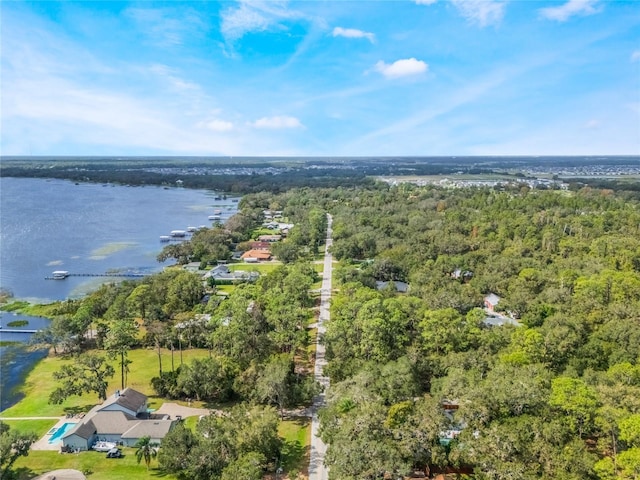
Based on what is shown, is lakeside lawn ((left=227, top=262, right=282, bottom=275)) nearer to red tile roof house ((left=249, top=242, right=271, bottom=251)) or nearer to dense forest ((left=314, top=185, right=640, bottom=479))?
red tile roof house ((left=249, top=242, right=271, bottom=251))

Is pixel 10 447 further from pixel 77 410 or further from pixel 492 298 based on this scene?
pixel 492 298

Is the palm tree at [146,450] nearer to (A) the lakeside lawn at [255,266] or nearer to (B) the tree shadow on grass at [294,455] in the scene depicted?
(B) the tree shadow on grass at [294,455]

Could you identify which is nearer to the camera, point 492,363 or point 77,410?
point 492,363

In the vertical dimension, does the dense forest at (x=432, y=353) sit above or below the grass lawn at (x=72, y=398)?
above

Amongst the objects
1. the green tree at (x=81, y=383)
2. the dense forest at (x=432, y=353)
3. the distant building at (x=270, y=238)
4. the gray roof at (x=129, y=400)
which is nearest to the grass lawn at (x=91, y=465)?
the dense forest at (x=432, y=353)

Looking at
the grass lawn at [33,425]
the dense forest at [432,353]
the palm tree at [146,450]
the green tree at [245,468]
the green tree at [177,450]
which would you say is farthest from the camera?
the grass lawn at [33,425]

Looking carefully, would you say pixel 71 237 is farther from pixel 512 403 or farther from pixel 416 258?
pixel 512 403

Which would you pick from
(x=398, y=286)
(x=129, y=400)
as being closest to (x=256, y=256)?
(x=398, y=286)
